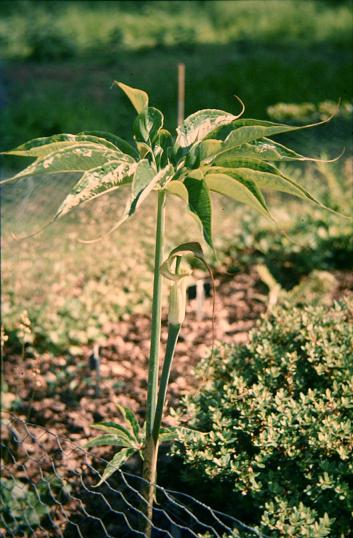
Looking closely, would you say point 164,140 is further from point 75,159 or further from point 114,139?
point 75,159

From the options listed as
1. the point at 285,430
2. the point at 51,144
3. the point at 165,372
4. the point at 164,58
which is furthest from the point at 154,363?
the point at 164,58

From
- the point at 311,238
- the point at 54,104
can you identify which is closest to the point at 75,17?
the point at 54,104

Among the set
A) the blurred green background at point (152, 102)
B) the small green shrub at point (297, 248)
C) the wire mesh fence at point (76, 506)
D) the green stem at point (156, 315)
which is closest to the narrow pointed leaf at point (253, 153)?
the green stem at point (156, 315)

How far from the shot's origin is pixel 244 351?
10.7 ft

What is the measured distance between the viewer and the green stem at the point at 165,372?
2.43m

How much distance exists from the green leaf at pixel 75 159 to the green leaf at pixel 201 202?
0.21 meters

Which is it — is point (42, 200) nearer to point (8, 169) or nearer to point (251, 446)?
point (8, 169)

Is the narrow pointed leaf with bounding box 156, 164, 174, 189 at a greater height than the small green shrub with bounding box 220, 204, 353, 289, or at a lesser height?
greater

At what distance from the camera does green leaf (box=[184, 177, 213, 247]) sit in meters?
2.07

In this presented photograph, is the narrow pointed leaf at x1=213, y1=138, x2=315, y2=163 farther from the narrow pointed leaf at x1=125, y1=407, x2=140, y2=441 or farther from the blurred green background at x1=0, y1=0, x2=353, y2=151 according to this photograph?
the blurred green background at x1=0, y1=0, x2=353, y2=151

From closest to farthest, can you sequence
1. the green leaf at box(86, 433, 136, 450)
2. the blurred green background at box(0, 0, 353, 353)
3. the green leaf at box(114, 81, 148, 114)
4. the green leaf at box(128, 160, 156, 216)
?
the green leaf at box(128, 160, 156, 216), the green leaf at box(114, 81, 148, 114), the green leaf at box(86, 433, 136, 450), the blurred green background at box(0, 0, 353, 353)

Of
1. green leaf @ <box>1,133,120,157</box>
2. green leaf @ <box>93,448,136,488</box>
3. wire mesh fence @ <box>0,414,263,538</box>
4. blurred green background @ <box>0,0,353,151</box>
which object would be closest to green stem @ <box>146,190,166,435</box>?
green leaf @ <box>93,448,136,488</box>

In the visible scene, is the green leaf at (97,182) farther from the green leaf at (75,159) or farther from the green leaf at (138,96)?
the green leaf at (138,96)

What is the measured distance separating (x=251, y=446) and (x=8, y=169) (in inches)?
196
